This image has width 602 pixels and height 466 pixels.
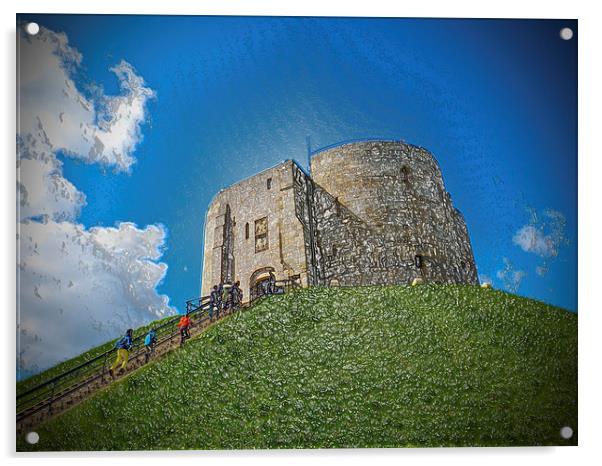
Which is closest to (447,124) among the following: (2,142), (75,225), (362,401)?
(362,401)

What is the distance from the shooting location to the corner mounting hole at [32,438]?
6.37 metres

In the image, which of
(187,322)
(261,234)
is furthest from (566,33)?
(187,322)

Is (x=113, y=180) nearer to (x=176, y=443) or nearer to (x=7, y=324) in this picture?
(x=7, y=324)

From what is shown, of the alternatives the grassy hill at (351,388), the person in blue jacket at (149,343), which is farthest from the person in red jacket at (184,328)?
the person in blue jacket at (149,343)

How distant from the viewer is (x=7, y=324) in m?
6.54

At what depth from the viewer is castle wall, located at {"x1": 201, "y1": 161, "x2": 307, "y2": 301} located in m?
8.34

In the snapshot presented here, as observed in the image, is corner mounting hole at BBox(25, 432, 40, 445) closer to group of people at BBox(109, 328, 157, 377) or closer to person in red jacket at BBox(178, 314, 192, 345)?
group of people at BBox(109, 328, 157, 377)

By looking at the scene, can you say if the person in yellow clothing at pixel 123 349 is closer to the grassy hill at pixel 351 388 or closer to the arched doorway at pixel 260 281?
the grassy hill at pixel 351 388

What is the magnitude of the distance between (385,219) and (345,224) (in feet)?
2.38

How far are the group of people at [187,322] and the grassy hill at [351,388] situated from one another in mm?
191

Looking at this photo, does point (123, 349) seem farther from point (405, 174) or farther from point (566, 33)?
point (566, 33)

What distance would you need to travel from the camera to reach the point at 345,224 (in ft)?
30.1

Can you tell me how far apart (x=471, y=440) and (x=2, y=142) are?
6.56m

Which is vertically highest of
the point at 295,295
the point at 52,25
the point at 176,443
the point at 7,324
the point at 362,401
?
the point at 52,25
